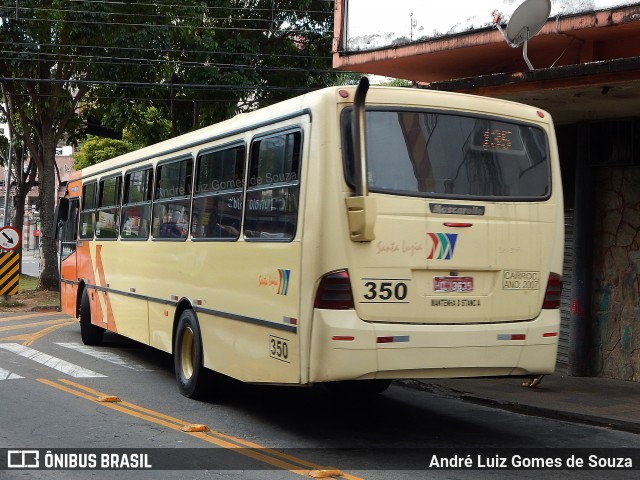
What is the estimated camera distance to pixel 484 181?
8211mm

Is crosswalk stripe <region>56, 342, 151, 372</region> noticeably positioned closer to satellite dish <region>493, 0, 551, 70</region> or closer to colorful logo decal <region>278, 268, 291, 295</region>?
colorful logo decal <region>278, 268, 291, 295</region>

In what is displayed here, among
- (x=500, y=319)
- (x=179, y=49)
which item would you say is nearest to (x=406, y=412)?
(x=500, y=319)

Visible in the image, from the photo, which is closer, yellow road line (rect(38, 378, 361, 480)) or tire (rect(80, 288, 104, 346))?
yellow road line (rect(38, 378, 361, 480))

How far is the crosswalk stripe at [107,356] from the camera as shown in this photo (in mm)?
12992

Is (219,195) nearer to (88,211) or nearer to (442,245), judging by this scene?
(442,245)

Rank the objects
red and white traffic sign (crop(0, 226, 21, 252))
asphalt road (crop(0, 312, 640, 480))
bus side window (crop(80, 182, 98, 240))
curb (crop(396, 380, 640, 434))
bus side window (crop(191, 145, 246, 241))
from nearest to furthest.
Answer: asphalt road (crop(0, 312, 640, 480)), bus side window (crop(191, 145, 246, 241)), curb (crop(396, 380, 640, 434)), bus side window (crop(80, 182, 98, 240)), red and white traffic sign (crop(0, 226, 21, 252))

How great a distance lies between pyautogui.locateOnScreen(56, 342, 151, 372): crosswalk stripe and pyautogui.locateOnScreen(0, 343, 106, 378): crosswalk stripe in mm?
616

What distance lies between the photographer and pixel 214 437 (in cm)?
840

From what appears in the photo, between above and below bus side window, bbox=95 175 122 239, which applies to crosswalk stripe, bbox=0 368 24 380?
below

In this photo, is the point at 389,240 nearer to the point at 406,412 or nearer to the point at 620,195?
the point at 406,412

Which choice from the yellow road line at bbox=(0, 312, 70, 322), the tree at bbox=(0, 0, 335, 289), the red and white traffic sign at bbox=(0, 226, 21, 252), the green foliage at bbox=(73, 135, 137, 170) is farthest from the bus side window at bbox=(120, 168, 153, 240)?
the green foliage at bbox=(73, 135, 137, 170)

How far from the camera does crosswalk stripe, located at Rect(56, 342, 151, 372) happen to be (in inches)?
512

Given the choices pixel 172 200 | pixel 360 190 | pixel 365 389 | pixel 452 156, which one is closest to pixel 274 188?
pixel 360 190

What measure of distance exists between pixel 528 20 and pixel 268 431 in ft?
19.1
